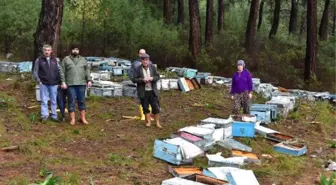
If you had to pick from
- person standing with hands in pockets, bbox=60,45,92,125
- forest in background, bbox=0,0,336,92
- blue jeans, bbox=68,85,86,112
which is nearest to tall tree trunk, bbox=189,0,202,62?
forest in background, bbox=0,0,336,92

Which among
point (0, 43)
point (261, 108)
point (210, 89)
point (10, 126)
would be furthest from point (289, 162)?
point (0, 43)

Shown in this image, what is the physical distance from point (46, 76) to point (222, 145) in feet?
13.4

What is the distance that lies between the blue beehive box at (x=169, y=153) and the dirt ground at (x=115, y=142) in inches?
5.0

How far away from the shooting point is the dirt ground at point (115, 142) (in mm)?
7168

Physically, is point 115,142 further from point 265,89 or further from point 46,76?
point 265,89

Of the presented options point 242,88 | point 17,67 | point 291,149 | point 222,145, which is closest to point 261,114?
point 242,88

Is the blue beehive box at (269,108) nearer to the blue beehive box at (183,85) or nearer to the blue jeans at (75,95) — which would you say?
the blue beehive box at (183,85)

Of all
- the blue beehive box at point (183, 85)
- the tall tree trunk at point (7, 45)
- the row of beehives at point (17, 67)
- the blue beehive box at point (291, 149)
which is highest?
the tall tree trunk at point (7, 45)

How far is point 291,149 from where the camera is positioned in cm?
893

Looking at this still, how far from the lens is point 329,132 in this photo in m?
11.7

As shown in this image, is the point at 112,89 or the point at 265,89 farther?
the point at 265,89

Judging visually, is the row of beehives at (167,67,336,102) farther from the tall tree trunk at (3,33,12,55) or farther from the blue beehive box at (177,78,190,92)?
the tall tree trunk at (3,33,12,55)

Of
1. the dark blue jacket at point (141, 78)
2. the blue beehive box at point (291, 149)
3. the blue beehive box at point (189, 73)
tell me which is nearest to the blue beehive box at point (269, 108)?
the blue beehive box at point (291, 149)

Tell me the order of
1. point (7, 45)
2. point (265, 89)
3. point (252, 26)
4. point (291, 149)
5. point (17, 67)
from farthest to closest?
point (7, 45) → point (252, 26) → point (17, 67) → point (265, 89) → point (291, 149)
